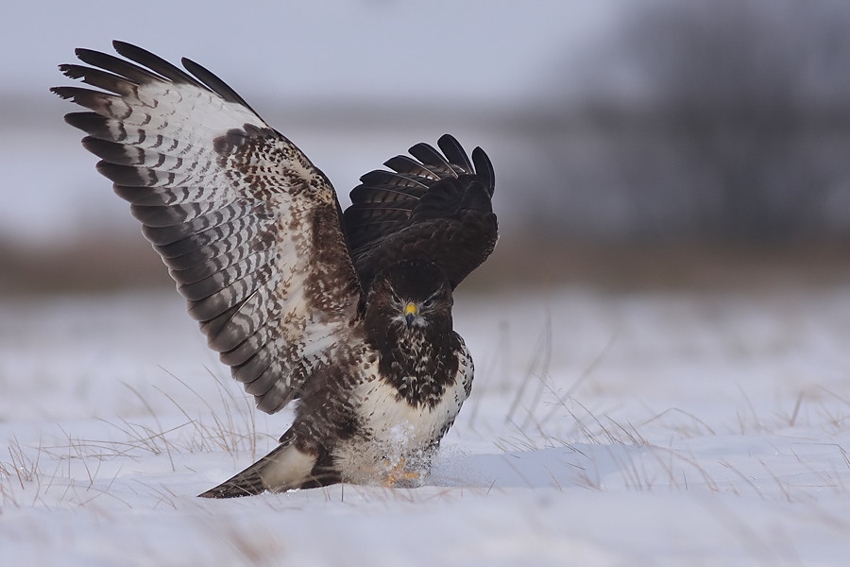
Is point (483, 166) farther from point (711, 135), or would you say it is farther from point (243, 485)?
point (711, 135)

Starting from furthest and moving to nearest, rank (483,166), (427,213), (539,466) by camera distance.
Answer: (483,166)
(427,213)
(539,466)

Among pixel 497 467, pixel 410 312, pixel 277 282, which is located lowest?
pixel 497 467

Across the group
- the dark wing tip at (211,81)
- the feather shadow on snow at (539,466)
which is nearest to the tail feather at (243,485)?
the feather shadow on snow at (539,466)

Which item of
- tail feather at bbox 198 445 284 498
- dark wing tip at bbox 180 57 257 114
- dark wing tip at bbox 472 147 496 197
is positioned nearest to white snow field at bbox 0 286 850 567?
tail feather at bbox 198 445 284 498

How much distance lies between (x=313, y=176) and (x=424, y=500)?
1.39 meters

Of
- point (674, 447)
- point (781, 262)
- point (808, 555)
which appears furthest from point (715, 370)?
point (808, 555)

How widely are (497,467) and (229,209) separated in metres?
1.51

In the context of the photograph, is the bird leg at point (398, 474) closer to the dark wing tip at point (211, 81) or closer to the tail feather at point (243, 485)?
the tail feather at point (243, 485)

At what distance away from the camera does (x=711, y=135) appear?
14367mm

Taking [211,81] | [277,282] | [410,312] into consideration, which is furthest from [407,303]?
[211,81]

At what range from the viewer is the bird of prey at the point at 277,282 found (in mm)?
4234

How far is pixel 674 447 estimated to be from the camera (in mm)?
4961

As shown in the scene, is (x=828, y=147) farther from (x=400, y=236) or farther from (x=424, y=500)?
(x=424, y=500)

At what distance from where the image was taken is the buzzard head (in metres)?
4.31
